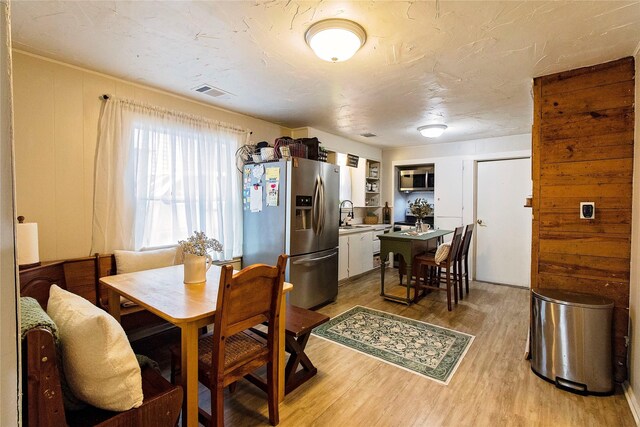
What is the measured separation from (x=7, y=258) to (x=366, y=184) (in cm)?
544

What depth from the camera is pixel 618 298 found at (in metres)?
2.15

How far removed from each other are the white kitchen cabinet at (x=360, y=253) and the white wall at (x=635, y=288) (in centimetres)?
320

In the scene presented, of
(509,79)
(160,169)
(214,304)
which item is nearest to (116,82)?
(160,169)

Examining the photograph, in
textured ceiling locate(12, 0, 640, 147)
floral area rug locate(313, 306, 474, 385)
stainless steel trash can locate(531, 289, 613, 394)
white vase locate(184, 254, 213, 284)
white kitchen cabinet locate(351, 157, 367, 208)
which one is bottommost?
floral area rug locate(313, 306, 474, 385)

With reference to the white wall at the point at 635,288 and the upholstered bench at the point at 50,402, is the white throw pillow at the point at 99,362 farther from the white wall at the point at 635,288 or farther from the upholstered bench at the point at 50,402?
the white wall at the point at 635,288

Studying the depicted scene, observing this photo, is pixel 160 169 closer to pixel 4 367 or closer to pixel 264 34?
pixel 264 34

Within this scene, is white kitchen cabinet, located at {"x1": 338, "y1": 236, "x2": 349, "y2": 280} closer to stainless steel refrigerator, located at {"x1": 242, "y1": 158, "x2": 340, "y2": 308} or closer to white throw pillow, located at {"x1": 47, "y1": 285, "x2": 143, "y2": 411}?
stainless steel refrigerator, located at {"x1": 242, "y1": 158, "x2": 340, "y2": 308}

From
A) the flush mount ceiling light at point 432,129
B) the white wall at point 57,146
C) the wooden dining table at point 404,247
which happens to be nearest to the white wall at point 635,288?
the wooden dining table at point 404,247

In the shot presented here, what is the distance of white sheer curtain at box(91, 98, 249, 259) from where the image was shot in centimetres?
260

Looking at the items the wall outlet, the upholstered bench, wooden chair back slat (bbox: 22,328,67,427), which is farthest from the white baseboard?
wooden chair back slat (bbox: 22,328,67,427)

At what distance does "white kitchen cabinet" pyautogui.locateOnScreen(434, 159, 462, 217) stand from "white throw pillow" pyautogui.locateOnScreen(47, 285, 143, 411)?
196 inches

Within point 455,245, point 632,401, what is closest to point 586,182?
point 632,401

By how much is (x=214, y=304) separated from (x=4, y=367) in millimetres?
1114

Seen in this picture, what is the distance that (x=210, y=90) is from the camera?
2.88m
